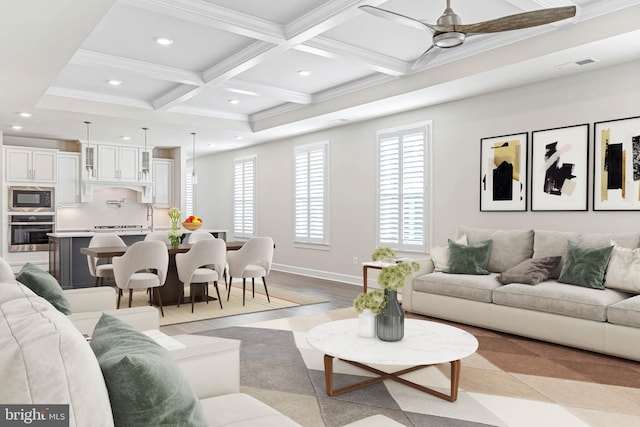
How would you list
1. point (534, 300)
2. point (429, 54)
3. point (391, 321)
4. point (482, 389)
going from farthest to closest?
point (534, 300) < point (429, 54) < point (482, 389) < point (391, 321)

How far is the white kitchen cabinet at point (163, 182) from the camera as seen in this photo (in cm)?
1011

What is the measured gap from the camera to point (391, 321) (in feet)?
9.96

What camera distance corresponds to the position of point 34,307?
126 centimetres

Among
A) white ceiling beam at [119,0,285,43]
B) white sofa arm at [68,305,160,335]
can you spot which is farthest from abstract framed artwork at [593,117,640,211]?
white sofa arm at [68,305,160,335]

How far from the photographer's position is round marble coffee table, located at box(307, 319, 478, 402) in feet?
9.02

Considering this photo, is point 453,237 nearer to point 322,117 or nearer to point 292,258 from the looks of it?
point 322,117

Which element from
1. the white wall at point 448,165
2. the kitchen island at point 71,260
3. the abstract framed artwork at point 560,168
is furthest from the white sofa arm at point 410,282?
the kitchen island at point 71,260

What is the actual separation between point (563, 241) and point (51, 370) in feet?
15.6

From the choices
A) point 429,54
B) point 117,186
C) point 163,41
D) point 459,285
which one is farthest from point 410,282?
point 117,186

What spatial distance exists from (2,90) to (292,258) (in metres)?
5.26

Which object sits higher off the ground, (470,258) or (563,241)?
(563,241)

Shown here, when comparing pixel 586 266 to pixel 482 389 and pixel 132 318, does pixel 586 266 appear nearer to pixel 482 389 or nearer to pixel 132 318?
pixel 482 389

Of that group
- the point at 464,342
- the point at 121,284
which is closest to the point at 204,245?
the point at 121,284

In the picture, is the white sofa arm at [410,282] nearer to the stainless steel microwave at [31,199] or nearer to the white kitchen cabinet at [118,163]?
the white kitchen cabinet at [118,163]
